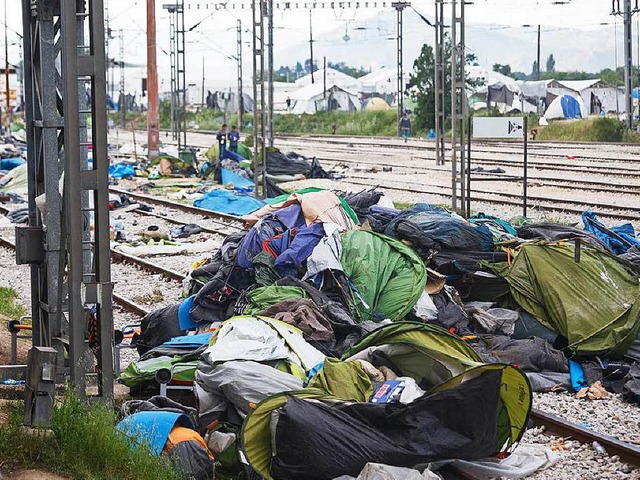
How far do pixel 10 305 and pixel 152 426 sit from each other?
6.62 meters

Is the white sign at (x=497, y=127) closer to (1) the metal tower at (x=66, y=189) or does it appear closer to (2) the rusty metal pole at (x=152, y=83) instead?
(1) the metal tower at (x=66, y=189)

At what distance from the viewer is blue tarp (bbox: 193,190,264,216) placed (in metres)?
23.5

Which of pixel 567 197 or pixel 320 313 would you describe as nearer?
pixel 320 313

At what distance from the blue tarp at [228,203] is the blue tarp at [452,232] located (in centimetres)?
1123

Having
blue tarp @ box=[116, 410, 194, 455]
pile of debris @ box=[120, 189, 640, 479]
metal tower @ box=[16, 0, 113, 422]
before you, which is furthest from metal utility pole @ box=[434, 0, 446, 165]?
blue tarp @ box=[116, 410, 194, 455]

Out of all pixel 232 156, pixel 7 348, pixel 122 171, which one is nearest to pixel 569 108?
pixel 232 156

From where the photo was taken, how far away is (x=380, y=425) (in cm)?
671

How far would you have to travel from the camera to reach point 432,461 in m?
6.66

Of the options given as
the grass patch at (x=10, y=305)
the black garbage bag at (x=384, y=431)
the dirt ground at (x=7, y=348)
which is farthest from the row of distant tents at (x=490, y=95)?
the black garbage bag at (x=384, y=431)

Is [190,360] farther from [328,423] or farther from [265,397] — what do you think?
[328,423]

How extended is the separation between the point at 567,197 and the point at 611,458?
17.5 m

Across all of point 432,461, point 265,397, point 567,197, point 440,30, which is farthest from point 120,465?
point 440,30

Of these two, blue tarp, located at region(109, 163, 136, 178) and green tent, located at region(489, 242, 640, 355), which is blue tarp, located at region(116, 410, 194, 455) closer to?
green tent, located at region(489, 242, 640, 355)

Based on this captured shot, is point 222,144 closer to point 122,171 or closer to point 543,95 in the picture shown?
point 122,171
